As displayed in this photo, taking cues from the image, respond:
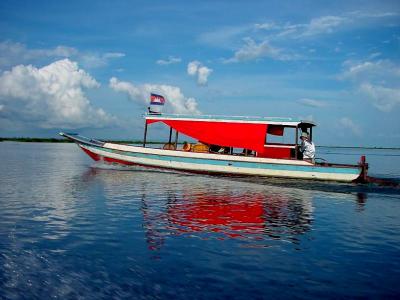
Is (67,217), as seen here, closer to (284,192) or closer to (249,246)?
(249,246)

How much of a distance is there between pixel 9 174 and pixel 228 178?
1421cm

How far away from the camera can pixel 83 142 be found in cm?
3061

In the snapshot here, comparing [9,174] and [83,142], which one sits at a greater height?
[83,142]

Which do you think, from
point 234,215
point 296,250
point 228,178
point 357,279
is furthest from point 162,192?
point 357,279

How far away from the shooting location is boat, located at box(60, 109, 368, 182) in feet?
81.1

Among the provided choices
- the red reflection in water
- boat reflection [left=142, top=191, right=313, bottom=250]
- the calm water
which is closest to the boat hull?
the calm water

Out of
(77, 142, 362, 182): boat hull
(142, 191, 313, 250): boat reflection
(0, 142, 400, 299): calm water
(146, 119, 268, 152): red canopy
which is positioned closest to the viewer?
(0, 142, 400, 299): calm water

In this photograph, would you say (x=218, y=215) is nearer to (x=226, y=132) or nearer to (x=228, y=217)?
(x=228, y=217)

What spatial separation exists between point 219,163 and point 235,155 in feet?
4.23

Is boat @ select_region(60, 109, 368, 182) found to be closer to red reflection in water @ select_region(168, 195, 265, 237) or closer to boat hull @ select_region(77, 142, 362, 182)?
boat hull @ select_region(77, 142, 362, 182)

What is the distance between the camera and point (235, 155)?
87.9 ft

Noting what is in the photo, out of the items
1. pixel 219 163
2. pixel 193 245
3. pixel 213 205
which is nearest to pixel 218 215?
pixel 213 205

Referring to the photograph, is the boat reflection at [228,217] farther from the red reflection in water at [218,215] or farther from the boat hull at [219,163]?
the boat hull at [219,163]

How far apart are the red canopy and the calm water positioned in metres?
7.52
